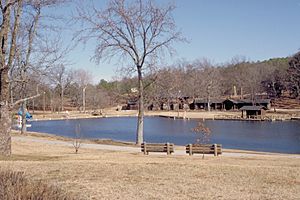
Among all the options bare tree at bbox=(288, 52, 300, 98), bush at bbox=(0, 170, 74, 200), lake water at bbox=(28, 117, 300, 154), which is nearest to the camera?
bush at bbox=(0, 170, 74, 200)

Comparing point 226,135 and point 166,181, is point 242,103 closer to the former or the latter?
point 226,135

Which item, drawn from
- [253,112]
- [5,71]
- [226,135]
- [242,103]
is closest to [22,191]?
[5,71]

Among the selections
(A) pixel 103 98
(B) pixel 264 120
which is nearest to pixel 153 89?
(B) pixel 264 120

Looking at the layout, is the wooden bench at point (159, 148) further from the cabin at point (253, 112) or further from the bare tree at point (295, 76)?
the bare tree at point (295, 76)

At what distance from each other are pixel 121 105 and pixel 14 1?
327ft

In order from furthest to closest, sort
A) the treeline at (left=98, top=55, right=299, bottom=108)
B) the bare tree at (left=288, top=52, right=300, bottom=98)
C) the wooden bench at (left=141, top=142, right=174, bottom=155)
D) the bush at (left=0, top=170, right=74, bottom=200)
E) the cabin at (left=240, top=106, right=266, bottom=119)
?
the treeline at (left=98, top=55, right=299, bottom=108), the bare tree at (left=288, top=52, right=300, bottom=98), the cabin at (left=240, top=106, right=266, bottom=119), the wooden bench at (left=141, top=142, right=174, bottom=155), the bush at (left=0, top=170, right=74, bottom=200)

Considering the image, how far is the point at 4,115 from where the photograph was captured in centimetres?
1409

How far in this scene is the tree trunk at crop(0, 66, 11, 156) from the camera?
13781mm

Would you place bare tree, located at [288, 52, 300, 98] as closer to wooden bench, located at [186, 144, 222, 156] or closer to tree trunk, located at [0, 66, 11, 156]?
wooden bench, located at [186, 144, 222, 156]

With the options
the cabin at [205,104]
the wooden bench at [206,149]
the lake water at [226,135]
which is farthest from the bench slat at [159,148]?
the cabin at [205,104]

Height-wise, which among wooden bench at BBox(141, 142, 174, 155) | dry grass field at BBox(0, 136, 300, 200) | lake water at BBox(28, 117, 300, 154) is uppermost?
dry grass field at BBox(0, 136, 300, 200)

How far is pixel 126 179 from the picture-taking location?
344 inches

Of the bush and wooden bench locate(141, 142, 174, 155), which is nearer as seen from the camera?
the bush

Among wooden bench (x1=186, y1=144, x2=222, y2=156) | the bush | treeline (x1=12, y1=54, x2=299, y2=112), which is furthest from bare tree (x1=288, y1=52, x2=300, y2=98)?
the bush
